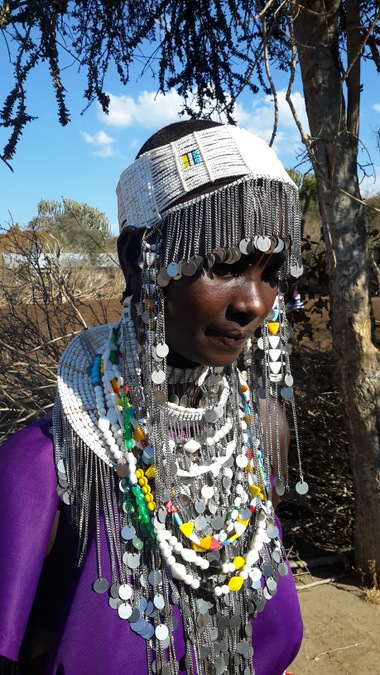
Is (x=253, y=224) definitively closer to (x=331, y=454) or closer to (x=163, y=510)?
(x=163, y=510)

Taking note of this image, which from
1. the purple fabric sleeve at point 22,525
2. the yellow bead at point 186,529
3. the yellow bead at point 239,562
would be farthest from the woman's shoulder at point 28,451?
the yellow bead at point 239,562

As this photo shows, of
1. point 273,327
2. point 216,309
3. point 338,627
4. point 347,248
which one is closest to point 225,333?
point 216,309

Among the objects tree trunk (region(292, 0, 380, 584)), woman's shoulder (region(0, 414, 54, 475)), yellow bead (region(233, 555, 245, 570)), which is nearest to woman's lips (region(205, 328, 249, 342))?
woman's shoulder (region(0, 414, 54, 475))

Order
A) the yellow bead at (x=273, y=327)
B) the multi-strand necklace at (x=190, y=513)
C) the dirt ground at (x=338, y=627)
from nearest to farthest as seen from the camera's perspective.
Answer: the multi-strand necklace at (x=190, y=513) < the yellow bead at (x=273, y=327) < the dirt ground at (x=338, y=627)

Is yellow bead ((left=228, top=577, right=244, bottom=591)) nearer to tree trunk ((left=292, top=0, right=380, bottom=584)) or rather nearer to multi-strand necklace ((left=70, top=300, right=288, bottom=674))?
multi-strand necklace ((left=70, top=300, right=288, bottom=674))

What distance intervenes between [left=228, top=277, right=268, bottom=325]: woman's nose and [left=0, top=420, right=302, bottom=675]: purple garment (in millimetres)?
470

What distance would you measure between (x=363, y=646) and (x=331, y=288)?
6.27 ft

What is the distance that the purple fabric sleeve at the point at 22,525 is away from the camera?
1076 millimetres

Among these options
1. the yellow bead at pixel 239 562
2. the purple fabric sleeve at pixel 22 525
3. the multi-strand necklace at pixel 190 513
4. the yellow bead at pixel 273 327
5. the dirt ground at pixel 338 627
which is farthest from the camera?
the dirt ground at pixel 338 627

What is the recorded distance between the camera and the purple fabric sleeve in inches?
42.4

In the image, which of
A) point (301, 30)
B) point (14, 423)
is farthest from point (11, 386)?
point (301, 30)

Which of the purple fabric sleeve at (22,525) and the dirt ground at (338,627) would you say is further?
the dirt ground at (338,627)

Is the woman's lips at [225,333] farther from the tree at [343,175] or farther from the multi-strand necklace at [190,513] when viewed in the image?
the tree at [343,175]

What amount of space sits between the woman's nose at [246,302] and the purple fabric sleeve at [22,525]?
469 mm
